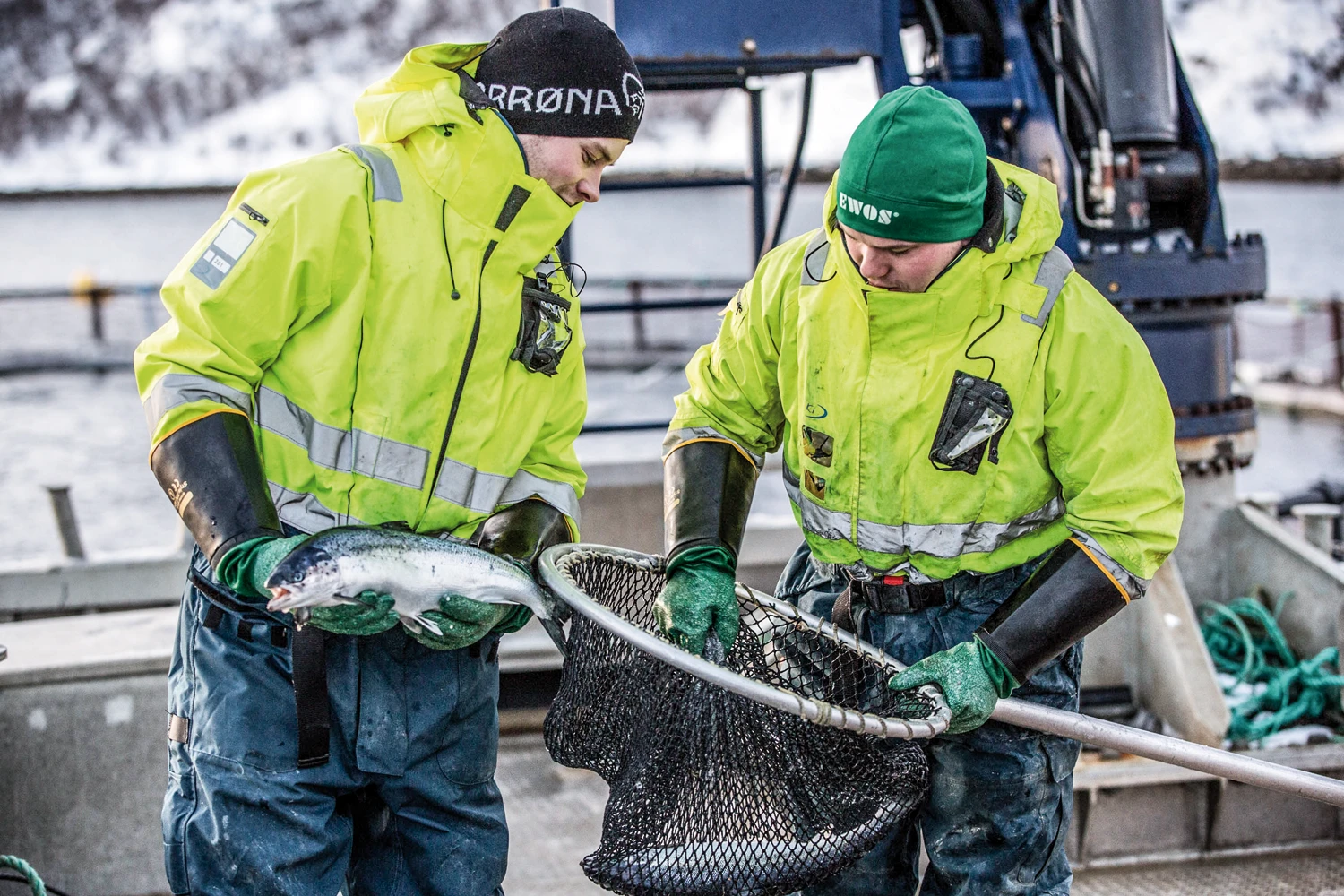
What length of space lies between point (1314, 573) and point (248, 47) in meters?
207

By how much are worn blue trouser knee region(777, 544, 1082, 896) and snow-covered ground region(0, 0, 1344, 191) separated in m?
130

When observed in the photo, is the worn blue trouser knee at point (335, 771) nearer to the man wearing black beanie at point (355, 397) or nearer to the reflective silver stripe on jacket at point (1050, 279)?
the man wearing black beanie at point (355, 397)

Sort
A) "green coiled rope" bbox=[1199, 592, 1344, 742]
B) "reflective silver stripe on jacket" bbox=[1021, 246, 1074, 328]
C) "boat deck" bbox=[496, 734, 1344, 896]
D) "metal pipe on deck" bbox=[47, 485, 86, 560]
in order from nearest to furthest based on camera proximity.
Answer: "reflective silver stripe on jacket" bbox=[1021, 246, 1074, 328] → "boat deck" bbox=[496, 734, 1344, 896] → "green coiled rope" bbox=[1199, 592, 1344, 742] → "metal pipe on deck" bbox=[47, 485, 86, 560]

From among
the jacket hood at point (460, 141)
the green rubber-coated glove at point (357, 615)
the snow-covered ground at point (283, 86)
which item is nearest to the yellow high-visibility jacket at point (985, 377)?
the jacket hood at point (460, 141)

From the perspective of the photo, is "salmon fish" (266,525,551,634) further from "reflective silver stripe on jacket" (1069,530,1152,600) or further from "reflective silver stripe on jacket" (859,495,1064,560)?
"reflective silver stripe on jacket" (1069,530,1152,600)

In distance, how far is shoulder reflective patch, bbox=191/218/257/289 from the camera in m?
2.15

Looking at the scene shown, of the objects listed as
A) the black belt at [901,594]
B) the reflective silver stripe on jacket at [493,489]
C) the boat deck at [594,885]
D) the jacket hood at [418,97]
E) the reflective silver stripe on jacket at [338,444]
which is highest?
the jacket hood at [418,97]

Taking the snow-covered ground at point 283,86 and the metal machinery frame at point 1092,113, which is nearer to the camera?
the metal machinery frame at point 1092,113

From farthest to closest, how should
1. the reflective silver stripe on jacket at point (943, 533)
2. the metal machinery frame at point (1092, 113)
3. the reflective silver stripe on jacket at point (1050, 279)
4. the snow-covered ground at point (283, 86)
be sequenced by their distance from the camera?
1. the snow-covered ground at point (283, 86)
2. the metal machinery frame at point (1092, 113)
3. the reflective silver stripe on jacket at point (943, 533)
4. the reflective silver stripe on jacket at point (1050, 279)

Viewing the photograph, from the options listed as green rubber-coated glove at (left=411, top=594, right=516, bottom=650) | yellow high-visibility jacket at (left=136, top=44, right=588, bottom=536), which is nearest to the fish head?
green rubber-coated glove at (left=411, top=594, right=516, bottom=650)

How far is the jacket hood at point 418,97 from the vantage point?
229 centimetres

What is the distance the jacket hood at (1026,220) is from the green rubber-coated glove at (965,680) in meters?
0.74

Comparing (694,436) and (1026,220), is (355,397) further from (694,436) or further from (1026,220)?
(1026,220)

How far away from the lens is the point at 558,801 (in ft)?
13.7
